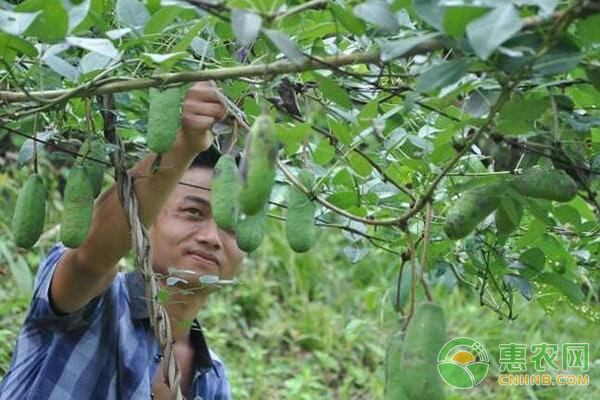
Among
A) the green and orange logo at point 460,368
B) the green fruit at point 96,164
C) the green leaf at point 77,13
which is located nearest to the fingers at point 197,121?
the green fruit at point 96,164

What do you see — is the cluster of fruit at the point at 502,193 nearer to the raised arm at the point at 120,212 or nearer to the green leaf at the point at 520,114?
the green leaf at the point at 520,114

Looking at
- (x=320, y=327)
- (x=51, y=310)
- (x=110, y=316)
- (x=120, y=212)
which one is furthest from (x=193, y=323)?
(x=320, y=327)

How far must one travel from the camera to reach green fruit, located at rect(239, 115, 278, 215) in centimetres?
70

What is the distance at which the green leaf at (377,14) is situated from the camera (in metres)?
0.79

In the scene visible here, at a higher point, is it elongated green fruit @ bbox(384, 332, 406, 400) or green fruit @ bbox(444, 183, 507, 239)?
green fruit @ bbox(444, 183, 507, 239)

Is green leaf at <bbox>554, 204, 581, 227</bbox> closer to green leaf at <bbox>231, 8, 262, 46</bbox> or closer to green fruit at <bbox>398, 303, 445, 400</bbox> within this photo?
green fruit at <bbox>398, 303, 445, 400</bbox>

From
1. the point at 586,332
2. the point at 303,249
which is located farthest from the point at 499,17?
the point at 586,332

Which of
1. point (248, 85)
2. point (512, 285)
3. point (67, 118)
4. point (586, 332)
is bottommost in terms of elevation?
point (586, 332)

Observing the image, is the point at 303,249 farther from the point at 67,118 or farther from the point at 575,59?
the point at 67,118

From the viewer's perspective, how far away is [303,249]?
0.91m

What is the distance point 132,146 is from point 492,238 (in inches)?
22.4

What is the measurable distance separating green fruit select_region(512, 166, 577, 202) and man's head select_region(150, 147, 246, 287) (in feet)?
2.50

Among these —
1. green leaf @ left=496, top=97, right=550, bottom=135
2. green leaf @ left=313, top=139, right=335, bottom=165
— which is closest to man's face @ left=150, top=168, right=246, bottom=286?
green leaf @ left=313, top=139, right=335, bottom=165

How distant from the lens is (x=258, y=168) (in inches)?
27.5
